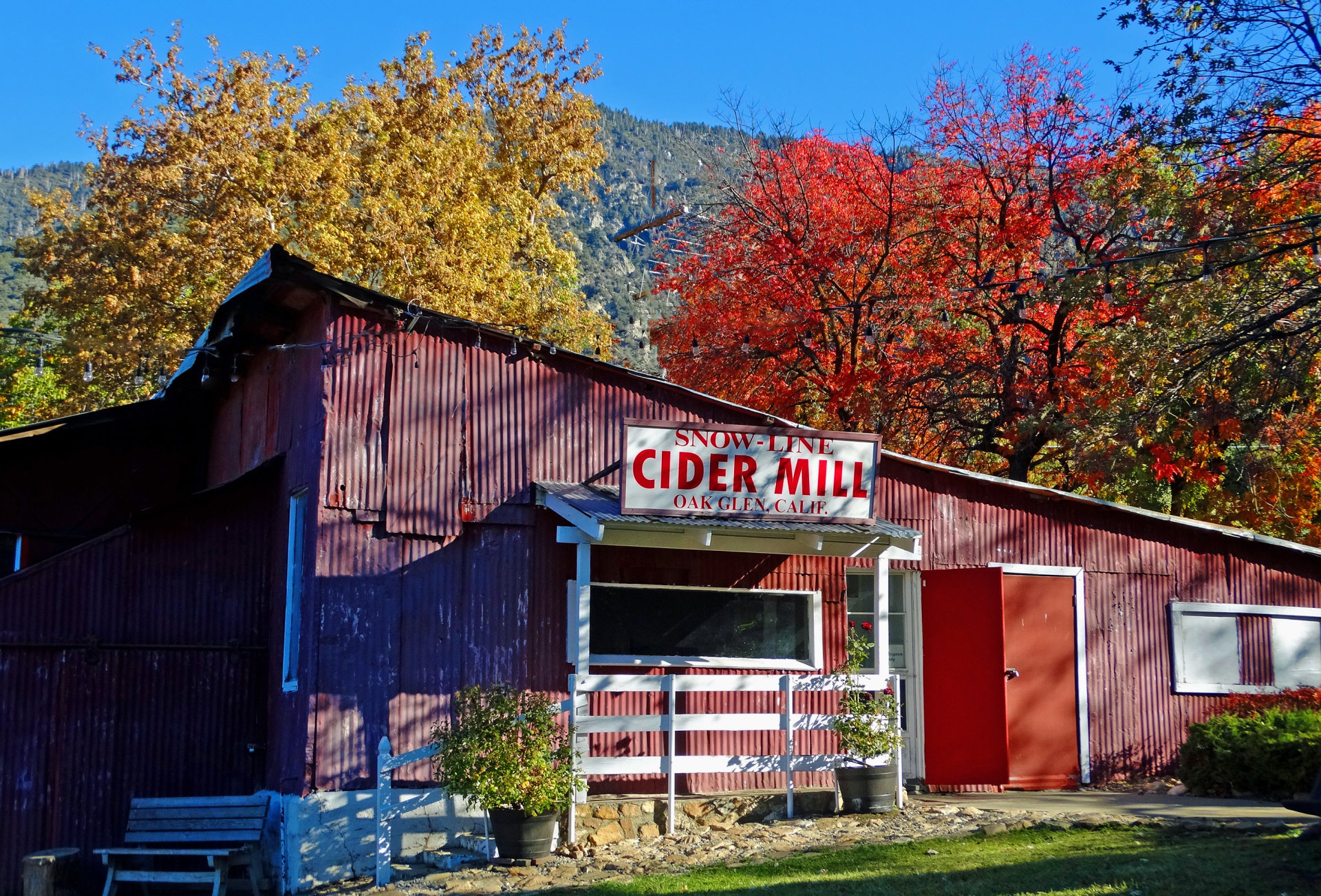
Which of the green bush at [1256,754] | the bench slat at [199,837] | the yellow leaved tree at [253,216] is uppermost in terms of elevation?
the yellow leaved tree at [253,216]

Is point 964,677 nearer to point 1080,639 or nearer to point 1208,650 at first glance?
point 1080,639

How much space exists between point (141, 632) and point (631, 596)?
15.8 feet

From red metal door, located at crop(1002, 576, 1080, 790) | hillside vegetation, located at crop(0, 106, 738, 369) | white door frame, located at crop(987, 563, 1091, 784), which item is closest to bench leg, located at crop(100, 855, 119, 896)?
red metal door, located at crop(1002, 576, 1080, 790)

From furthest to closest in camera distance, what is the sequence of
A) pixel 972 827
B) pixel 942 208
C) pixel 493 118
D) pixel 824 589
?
pixel 493 118, pixel 942 208, pixel 824 589, pixel 972 827

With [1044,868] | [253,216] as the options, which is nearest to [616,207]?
[253,216]

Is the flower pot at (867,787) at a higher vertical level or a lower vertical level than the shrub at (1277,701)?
lower

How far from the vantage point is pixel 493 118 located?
28.9m

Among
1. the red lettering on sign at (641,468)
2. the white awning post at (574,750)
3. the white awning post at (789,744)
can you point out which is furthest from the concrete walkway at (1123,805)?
the red lettering on sign at (641,468)

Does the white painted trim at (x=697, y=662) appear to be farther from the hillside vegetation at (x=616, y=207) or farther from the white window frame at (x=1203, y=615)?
the hillside vegetation at (x=616, y=207)

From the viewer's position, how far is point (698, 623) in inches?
460

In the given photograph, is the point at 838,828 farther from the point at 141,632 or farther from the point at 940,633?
the point at 141,632

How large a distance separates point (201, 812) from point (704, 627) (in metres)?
4.96

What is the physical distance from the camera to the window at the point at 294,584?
10898 mm

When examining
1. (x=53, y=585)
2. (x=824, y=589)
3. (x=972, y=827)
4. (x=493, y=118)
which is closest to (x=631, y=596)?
(x=824, y=589)
